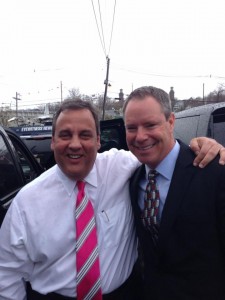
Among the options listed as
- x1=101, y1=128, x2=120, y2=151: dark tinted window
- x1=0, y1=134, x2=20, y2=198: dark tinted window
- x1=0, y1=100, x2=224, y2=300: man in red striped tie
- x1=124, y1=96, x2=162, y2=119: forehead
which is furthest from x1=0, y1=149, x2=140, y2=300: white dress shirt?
x1=101, y1=128, x2=120, y2=151: dark tinted window

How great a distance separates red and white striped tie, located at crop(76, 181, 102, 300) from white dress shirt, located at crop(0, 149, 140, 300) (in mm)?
56

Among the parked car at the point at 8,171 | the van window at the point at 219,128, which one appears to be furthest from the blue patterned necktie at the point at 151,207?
the van window at the point at 219,128

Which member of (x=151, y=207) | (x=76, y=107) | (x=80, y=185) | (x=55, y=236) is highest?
(x=76, y=107)

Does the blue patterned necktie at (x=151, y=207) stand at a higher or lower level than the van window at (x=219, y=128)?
lower

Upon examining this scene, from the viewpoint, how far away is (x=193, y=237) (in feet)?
6.46

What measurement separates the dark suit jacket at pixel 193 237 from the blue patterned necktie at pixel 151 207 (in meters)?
0.10

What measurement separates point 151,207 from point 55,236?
1.93ft

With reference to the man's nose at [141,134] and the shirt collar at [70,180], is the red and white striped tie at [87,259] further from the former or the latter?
the man's nose at [141,134]

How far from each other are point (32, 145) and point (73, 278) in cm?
578

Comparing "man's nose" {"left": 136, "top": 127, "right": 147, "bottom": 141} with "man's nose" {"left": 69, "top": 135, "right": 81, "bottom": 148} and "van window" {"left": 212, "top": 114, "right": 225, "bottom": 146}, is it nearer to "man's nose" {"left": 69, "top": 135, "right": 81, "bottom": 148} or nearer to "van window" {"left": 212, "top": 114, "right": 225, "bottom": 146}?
"man's nose" {"left": 69, "top": 135, "right": 81, "bottom": 148}

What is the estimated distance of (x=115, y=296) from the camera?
2.30 meters

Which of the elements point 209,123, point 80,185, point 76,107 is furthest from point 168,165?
point 209,123

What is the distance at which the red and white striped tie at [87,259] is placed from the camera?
7.00 ft

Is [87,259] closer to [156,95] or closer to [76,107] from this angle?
[76,107]
